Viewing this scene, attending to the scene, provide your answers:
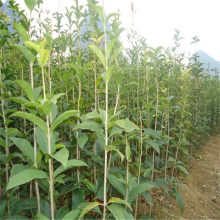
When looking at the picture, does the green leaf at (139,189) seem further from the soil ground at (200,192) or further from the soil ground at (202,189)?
the soil ground at (202,189)

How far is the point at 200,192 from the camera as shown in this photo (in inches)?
152

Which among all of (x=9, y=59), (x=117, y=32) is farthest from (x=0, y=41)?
(x=9, y=59)

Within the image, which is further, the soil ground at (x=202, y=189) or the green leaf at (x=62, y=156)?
the soil ground at (x=202, y=189)

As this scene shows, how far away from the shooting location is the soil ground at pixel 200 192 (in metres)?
3.11

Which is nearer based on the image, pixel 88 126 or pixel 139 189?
pixel 88 126

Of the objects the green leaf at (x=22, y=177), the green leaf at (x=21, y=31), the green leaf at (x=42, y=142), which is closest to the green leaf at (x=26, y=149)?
the green leaf at (x=42, y=142)

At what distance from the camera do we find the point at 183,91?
3.22 metres

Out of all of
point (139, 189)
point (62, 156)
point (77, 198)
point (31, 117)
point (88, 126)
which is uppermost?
point (31, 117)

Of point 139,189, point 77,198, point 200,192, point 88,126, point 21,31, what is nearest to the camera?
point 21,31

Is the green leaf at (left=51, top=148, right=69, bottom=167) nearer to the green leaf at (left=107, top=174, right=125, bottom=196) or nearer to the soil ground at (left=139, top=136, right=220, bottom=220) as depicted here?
the green leaf at (left=107, top=174, right=125, bottom=196)

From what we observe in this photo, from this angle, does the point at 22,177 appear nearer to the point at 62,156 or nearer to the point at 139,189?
the point at 62,156

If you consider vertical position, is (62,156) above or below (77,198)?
above

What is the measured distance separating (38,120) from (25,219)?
0.98 metres

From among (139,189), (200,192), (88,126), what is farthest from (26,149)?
(200,192)
